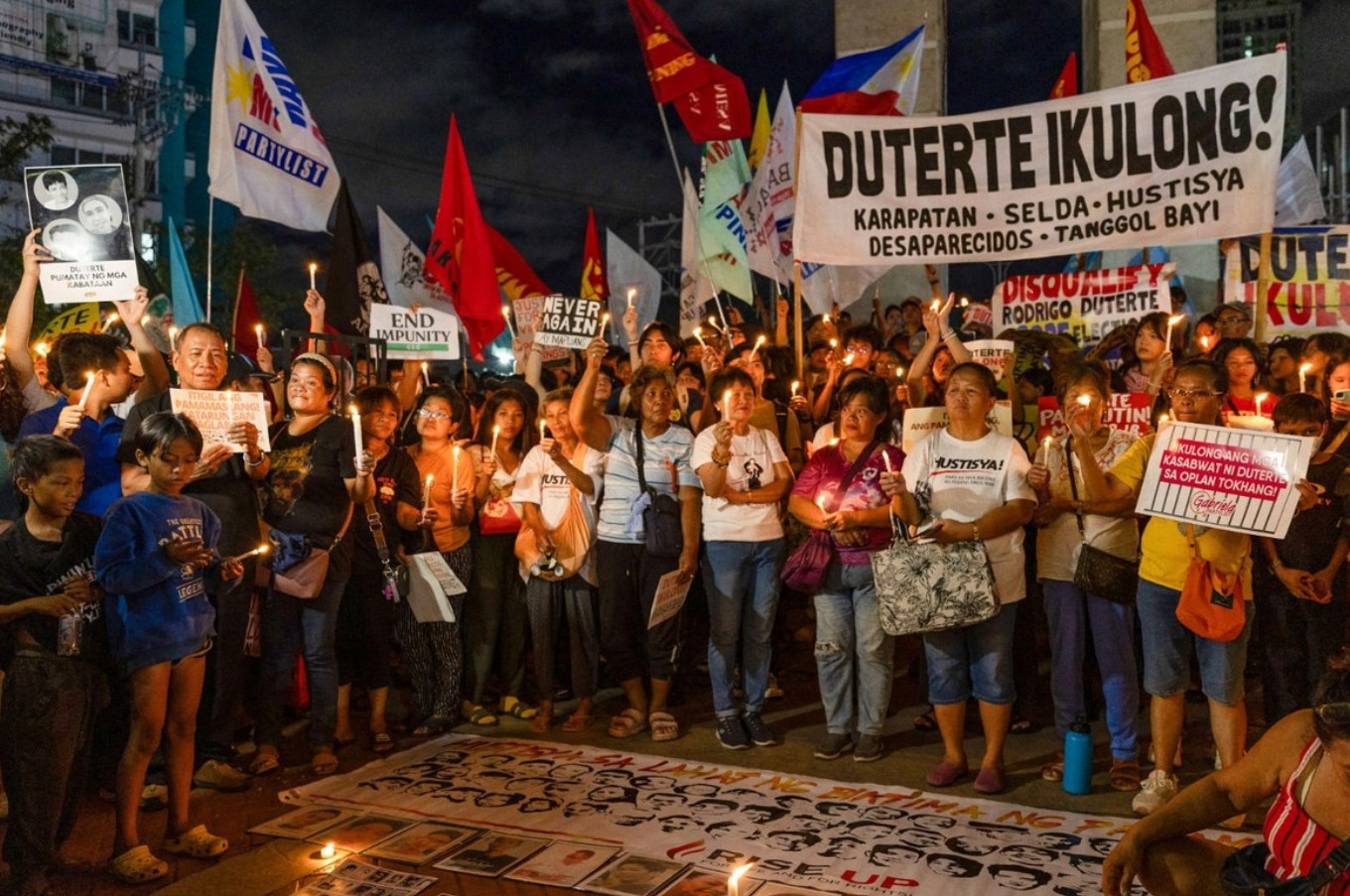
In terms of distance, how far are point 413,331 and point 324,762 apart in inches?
137

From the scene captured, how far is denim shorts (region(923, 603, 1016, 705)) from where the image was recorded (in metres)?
5.66

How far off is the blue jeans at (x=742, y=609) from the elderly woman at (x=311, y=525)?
1977 millimetres

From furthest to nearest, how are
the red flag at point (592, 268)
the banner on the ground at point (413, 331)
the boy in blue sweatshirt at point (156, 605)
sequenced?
the red flag at point (592, 268) < the banner on the ground at point (413, 331) < the boy in blue sweatshirt at point (156, 605)

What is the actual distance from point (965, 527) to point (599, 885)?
7.93 ft

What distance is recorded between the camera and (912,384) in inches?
297

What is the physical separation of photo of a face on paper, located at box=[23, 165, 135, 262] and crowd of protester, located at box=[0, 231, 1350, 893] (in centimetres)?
30

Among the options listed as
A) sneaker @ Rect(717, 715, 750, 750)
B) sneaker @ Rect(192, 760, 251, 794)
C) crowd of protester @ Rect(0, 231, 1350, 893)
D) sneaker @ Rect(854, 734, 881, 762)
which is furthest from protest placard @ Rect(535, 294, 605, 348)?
sneaker @ Rect(192, 760, 251, 794)

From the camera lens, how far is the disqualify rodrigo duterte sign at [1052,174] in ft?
22.5

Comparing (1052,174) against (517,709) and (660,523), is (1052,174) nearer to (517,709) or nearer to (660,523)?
(660,523)

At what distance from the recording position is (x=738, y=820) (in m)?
5.14

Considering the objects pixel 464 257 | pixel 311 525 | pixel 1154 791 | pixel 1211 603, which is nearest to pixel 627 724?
pixel 311 525

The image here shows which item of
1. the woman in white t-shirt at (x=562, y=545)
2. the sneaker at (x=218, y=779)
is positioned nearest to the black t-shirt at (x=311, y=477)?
the woman in white t-shirt at (x=562, y=545)

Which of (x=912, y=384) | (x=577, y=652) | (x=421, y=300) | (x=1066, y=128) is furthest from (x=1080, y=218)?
(x=421, y=300)

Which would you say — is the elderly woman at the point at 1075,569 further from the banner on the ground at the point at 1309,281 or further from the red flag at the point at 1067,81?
the red flag at the point at 1067,81
